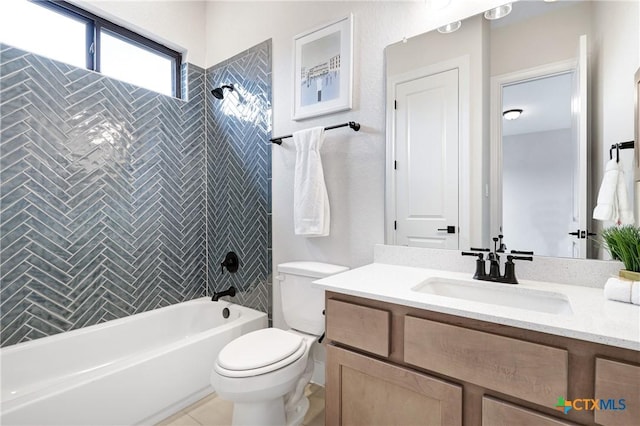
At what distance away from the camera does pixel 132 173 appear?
2150mm

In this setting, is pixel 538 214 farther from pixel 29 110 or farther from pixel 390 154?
pixel 29 110

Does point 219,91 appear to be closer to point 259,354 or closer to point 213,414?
point 259,354

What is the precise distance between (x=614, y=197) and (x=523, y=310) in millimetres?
617

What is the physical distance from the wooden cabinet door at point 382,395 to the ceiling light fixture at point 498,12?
1.50 m

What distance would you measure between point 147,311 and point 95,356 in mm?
392

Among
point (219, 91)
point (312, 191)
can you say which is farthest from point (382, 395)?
point (219, 91)

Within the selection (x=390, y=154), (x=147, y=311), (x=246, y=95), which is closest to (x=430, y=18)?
(x=390, y=154)

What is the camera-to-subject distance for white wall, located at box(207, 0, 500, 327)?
1.64 metres

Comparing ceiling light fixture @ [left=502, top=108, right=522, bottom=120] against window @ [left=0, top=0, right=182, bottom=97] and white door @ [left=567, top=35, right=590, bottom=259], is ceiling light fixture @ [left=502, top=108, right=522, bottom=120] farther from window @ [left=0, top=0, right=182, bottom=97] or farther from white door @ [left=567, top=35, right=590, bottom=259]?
window @ [left=0, top=0, right=182, bottom=97]

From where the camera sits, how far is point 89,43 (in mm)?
2031

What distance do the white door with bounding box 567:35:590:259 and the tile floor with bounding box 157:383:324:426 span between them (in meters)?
1.49

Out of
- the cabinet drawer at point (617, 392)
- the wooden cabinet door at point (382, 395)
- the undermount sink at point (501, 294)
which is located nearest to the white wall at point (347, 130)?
the undermount sink at point (501, 294)

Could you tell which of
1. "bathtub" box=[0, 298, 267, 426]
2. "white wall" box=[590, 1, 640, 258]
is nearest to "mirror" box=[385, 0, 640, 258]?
"white wall" box=[590, 1, 640, 258]

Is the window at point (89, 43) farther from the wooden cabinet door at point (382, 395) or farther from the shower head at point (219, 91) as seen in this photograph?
the wooden cabinet door at point (382, 395)
